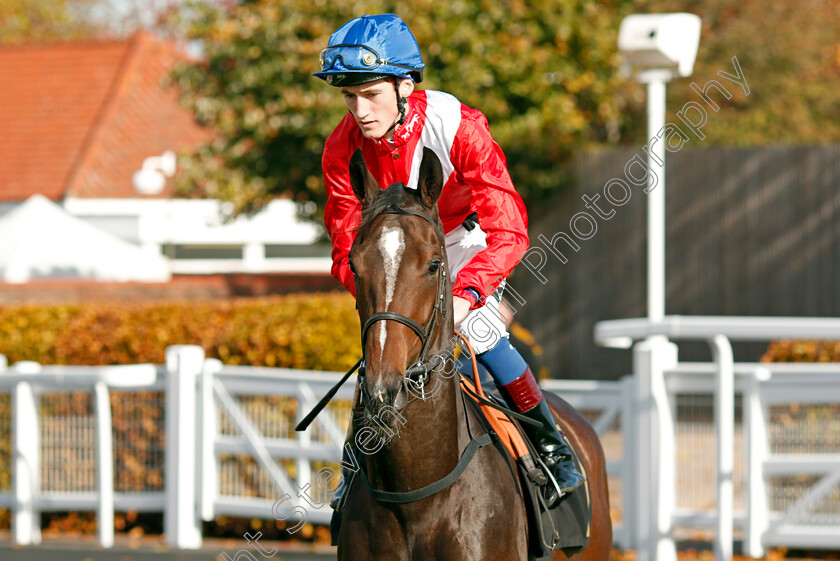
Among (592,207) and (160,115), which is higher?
(160,115)

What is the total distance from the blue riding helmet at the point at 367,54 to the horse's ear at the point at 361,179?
0.29m

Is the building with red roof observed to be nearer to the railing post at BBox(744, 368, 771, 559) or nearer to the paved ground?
the paved ground

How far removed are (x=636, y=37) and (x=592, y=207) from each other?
5.49 meters

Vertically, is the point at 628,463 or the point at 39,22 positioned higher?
the point at 39,22

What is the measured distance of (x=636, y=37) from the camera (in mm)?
8227

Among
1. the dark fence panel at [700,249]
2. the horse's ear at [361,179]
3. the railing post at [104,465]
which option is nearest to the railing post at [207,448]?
the railing post at [104,465]

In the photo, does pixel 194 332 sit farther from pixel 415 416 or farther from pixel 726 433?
pixel 415 416

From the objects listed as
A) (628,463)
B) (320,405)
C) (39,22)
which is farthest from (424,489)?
(39,22)

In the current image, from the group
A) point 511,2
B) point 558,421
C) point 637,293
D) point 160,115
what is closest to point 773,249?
point 637,293

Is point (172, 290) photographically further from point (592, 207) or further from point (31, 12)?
point (31, 12)

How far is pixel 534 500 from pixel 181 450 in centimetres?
475

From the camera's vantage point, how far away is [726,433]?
665 centimetres

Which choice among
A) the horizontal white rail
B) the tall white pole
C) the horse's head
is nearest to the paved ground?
the horizontal white rail

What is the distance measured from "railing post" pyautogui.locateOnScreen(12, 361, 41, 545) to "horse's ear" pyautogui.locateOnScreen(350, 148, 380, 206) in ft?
18.9
